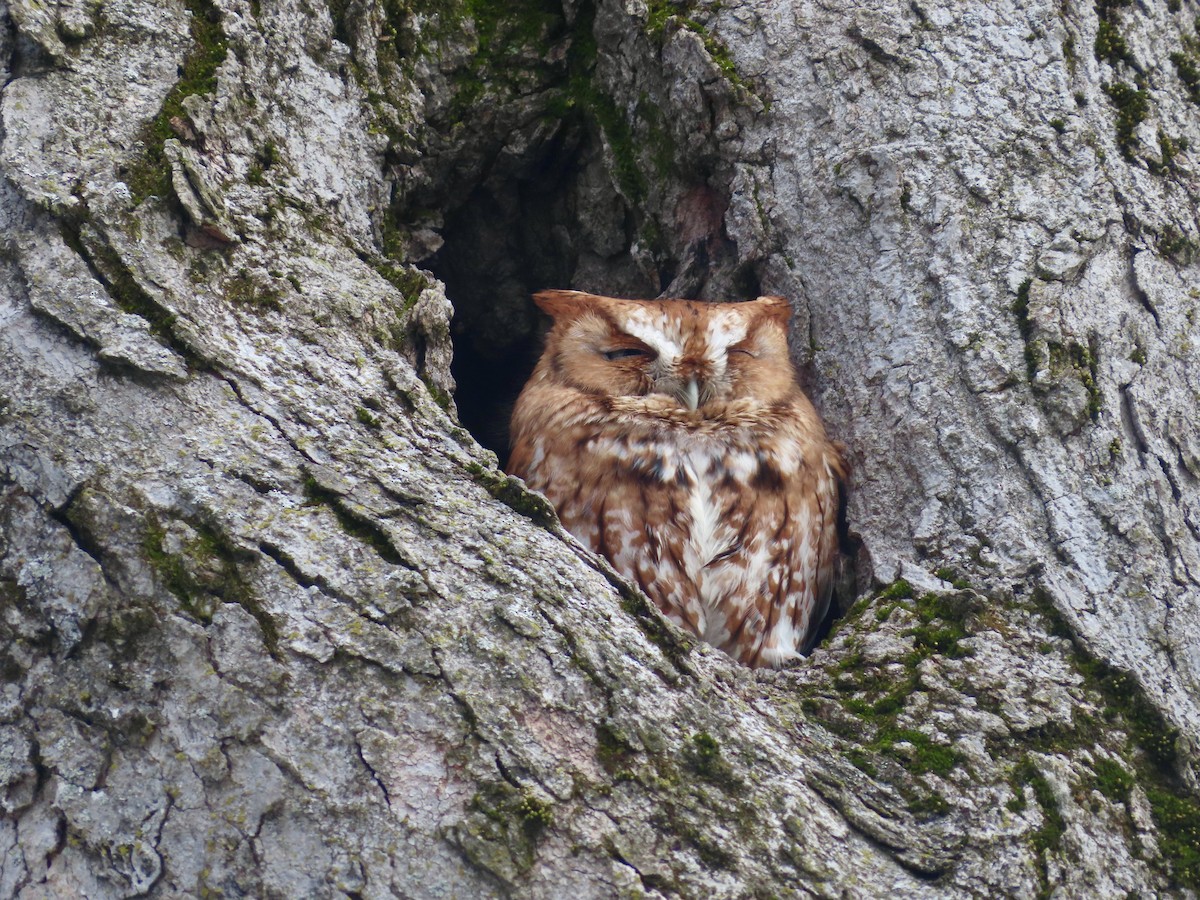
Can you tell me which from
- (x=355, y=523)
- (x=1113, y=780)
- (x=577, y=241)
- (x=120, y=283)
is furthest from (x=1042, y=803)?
(x=577, y=241)

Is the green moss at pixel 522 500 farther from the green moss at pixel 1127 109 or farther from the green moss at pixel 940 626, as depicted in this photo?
the green moss at pixel 1127 109

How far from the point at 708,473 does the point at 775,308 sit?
440 millimetres

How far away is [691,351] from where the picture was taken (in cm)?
261

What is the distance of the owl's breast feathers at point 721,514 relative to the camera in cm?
251

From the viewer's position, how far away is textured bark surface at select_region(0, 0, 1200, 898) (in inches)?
61.9

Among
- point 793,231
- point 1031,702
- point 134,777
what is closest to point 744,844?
point 1031,702

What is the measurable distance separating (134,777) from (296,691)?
0.26 m

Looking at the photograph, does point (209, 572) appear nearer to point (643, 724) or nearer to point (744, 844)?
point (643, 724)

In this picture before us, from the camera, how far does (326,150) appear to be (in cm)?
242

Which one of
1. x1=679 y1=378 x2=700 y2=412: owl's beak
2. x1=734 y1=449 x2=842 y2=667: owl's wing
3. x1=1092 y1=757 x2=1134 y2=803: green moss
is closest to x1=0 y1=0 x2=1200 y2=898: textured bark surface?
x1=1092 y1=757 x2=1134 y2=803: green moss

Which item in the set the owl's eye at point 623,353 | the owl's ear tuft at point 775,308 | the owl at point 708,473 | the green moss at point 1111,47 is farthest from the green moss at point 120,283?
the green moss at point 1111,47

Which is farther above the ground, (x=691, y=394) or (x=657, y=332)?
(x=657, y=332)

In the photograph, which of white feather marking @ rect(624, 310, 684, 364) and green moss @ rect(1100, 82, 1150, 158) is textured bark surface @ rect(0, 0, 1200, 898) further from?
white feather marking @ rect(624, 310, 684, 364)

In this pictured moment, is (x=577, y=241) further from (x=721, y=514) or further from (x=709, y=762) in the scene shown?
(x=709, y=762)
